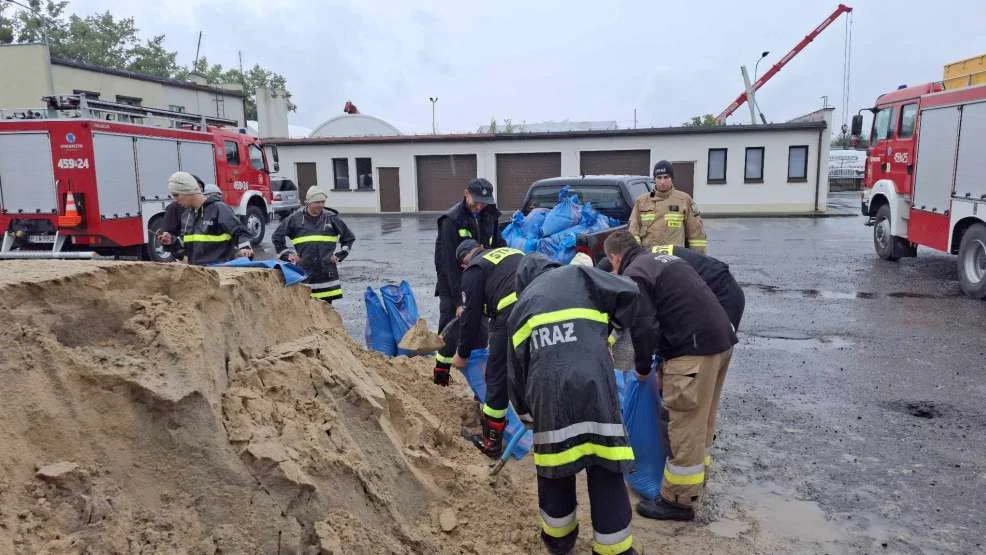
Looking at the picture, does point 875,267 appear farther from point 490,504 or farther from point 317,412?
point 317,412

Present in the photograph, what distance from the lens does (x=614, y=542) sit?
10.5ft

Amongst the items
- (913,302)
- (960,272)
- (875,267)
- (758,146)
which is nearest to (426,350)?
(913,302)

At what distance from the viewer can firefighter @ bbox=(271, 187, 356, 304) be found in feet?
21.5

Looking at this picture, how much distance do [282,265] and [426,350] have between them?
1.67 m

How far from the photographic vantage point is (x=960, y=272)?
1032 cm

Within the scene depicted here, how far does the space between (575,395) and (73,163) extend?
12.5 m

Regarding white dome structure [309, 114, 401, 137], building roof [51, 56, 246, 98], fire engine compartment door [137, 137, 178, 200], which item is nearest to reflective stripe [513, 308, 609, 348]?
fire engine compartment door [137, 137, 178, 200]

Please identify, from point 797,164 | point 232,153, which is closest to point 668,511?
point 232,153

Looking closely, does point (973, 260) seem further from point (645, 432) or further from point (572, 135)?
point (572, 135)

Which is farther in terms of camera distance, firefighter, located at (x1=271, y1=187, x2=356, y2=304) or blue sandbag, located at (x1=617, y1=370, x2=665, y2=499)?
firefighter, located at (x1=271, y1=187, x2=356, y2=304)

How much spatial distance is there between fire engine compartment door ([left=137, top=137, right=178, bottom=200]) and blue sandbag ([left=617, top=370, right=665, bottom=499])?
1222cm

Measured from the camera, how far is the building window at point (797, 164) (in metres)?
25.6

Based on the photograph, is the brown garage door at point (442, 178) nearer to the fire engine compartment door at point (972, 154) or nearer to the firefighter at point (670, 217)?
the fire engine compartment door at point (972, 154)

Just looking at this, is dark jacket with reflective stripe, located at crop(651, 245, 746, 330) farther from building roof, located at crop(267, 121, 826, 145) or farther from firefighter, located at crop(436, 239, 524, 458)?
building roof, located at crop(267, 121, 826, 145)
